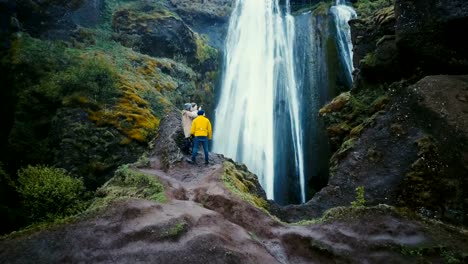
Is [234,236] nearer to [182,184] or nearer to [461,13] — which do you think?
[182,184]

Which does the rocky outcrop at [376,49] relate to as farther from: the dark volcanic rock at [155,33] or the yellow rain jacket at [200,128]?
Answer: the dark volcanic rock at [155,33]

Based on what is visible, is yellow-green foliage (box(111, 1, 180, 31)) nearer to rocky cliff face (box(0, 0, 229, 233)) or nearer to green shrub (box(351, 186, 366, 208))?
rocky cliff face (box(0, 0, 229, 233))

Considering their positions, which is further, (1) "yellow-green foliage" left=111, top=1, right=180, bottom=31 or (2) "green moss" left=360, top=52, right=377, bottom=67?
(1) "yellow-green foliage" left=111, top=1, right=180, bottom=31

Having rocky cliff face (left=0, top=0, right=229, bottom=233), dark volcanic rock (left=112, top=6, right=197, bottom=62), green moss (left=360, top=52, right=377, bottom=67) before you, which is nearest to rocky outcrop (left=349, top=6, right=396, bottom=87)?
green moss (left=360, top=52, right=377, bottom=67)

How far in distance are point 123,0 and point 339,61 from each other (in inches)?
689

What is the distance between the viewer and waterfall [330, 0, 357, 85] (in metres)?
21.3

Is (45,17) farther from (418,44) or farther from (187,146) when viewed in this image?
(418,44)

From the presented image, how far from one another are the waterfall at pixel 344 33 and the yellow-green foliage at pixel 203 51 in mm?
9778

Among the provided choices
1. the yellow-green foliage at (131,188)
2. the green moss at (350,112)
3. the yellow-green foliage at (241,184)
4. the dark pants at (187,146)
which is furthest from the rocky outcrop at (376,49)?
the yellow-green foliage at (131,188)

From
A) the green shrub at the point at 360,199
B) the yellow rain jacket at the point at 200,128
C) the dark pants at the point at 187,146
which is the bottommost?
the green shrub at the point at 360,199

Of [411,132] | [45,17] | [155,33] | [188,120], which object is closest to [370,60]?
[411,132]

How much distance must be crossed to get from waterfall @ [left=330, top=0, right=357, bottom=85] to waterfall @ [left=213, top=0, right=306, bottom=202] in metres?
3.68

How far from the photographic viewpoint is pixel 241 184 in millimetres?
9750

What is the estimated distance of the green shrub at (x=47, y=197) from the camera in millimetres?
8242
